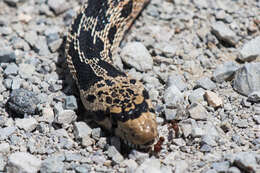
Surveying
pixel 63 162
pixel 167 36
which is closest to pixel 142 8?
pixel 167 36

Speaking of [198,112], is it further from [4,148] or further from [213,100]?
[4,148]

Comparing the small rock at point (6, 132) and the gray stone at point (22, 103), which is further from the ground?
the gray stone at point (22, 103)

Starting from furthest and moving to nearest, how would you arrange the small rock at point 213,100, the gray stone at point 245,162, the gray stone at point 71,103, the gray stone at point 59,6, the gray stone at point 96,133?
1. the gray stone at point 59,6
2. the gray stone at point 71,103
3. the small rock at point 213,100
4. the gray stone at point 96,133
5. the gray stone at point 245,162

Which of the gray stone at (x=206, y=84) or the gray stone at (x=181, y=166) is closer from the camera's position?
the gray stone at (x=181, y=166)

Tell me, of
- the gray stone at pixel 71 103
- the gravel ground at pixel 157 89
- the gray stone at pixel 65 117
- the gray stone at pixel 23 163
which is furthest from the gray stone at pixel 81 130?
the gray stone at pixel 23 163

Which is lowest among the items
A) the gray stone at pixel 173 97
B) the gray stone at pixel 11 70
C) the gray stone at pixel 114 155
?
the gray stone at pixel 114 155

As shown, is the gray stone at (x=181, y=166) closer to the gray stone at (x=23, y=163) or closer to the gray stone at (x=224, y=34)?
the gray stone at (x=23, y=163)

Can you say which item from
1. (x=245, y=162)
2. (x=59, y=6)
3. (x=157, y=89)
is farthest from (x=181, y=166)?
(x=59, y=6)
